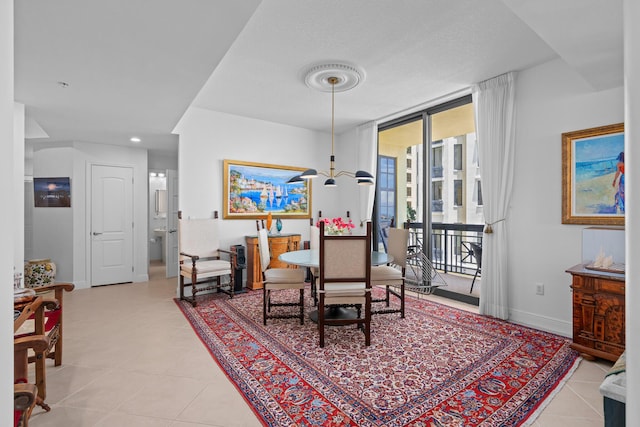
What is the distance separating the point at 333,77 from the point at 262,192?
2.41 m

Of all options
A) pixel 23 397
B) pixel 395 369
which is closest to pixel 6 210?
pixel 23 397

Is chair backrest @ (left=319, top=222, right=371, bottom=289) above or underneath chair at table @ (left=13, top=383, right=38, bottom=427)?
above

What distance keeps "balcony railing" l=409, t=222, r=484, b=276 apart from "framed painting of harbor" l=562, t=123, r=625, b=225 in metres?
2.20

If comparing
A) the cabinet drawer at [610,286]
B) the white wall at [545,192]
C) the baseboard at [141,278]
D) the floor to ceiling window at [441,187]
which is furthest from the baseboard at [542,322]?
the baseboard at [141,278]

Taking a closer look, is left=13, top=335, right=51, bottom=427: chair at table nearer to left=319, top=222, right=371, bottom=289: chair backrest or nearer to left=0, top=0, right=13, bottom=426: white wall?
left=0, top=0, right=13, bottom=426: white wall

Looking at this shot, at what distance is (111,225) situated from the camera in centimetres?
546

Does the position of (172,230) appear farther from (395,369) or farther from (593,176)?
(593,176)

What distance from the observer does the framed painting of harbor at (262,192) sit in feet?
16.3

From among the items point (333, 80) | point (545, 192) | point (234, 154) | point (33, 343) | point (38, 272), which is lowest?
point (38, 272)

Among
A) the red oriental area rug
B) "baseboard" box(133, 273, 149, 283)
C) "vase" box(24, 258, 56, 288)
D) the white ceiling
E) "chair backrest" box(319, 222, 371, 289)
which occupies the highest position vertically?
the white ceiling

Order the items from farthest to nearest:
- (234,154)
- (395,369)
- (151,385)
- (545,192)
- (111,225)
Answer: (111,225)
(234,154)
(545,192)
(395,369)
(151,385)

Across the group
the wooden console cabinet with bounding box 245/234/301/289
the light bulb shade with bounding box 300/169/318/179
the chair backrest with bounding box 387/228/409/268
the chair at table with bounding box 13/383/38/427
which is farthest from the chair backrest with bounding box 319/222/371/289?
the wooden console cabinet with bounding box 245/234/301/289

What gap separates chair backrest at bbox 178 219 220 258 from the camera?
14.5ft

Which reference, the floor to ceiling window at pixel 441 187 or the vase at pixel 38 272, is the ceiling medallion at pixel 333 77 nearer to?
the floor to ceiling window at pixel 441 187
